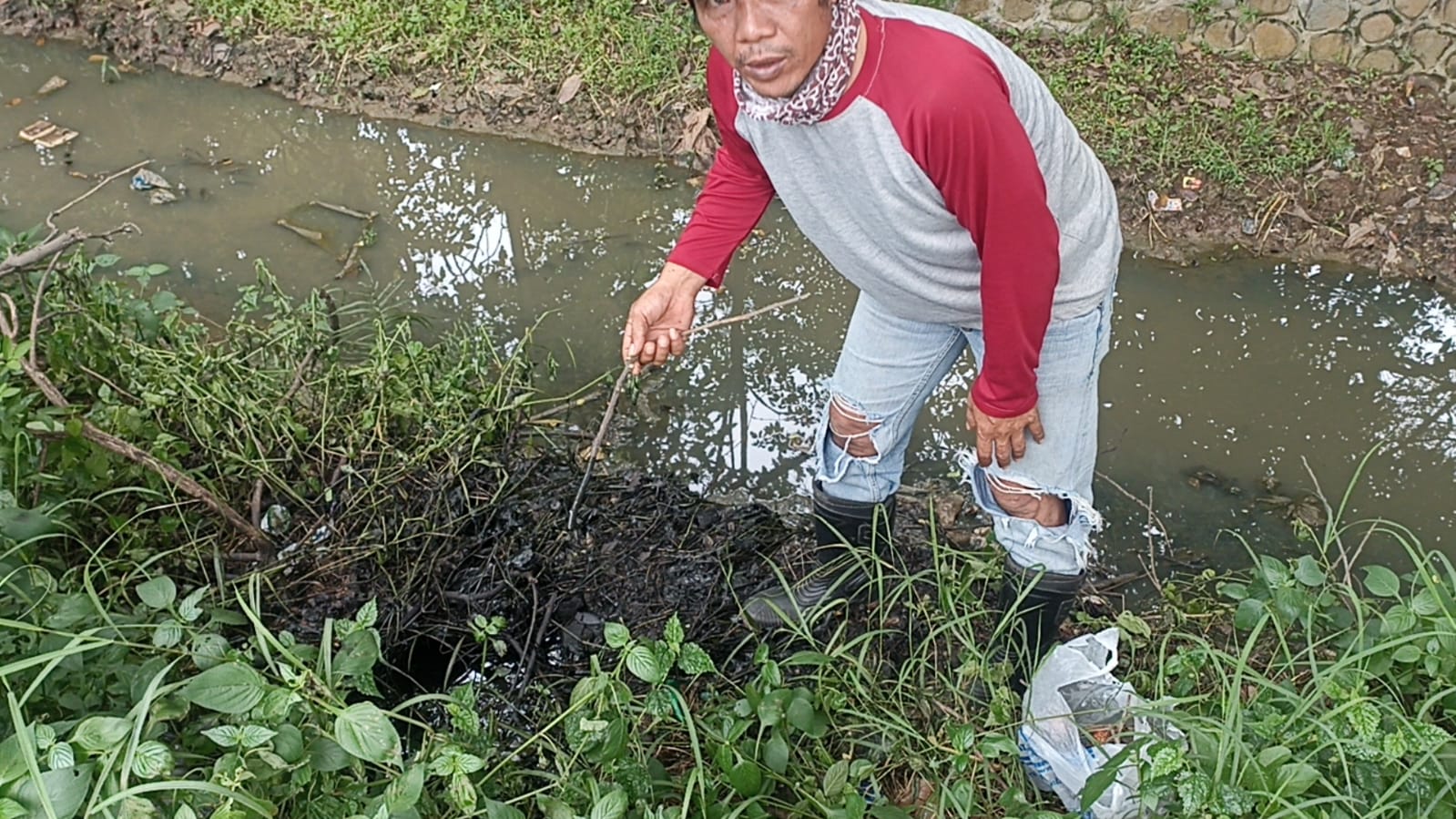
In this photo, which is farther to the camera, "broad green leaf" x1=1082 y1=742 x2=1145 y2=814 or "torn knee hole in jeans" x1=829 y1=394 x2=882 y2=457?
"torn knee hole in jeans" x1=829 y1=394 x2=882 y2=457

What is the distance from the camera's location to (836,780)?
5.67 ft

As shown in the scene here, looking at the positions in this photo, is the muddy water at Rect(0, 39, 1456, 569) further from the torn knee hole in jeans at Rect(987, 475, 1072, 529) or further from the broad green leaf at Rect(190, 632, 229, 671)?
the broad green leaf at Rect(190, 632, 229, 671)

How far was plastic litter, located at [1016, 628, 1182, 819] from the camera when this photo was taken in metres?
1.78

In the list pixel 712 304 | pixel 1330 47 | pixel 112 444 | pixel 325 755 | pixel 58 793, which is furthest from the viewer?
pixel 1330 47

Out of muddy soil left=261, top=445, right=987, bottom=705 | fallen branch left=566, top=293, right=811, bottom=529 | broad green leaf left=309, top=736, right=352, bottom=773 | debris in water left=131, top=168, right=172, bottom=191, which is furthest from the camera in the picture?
debris in water left=131, top=168, right=172, bottom=191

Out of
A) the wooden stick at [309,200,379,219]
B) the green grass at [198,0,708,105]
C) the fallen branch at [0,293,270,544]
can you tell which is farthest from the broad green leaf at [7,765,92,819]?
the green grass at [198,0,708,105]

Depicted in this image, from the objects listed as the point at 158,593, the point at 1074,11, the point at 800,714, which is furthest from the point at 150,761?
the point at 1074,11

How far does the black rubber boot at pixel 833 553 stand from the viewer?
7.54ft

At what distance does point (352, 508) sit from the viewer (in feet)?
8.47

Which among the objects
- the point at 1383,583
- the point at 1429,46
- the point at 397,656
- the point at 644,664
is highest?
the point at 1429,46

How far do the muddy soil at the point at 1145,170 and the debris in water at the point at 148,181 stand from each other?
0.82m

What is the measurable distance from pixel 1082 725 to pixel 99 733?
5.15ft

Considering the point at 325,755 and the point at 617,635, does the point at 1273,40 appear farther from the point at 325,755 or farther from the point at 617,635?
the point at 325,755

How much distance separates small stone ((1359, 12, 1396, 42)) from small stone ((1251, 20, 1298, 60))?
9.4 inches
